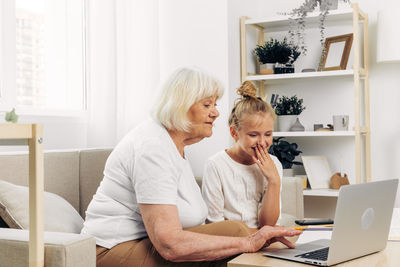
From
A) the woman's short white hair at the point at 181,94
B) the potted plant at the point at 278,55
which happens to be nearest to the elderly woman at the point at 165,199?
the woman's short white hair at the point at 181,94

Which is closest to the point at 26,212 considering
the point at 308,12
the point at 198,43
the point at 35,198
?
the point at 35,198

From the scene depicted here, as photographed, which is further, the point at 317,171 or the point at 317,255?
the point at 317,171

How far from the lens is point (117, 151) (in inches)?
63.4

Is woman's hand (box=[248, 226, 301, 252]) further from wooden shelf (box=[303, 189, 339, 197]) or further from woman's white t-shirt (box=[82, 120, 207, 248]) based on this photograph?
wooden shelf (box=[303, 189, 339, 197])

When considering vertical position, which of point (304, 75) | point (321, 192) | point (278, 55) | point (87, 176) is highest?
point (278, 55)

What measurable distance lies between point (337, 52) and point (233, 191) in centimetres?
199

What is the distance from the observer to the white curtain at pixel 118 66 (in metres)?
2.99

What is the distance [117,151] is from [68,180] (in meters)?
0.70

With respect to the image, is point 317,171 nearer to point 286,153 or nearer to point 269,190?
point 286,153

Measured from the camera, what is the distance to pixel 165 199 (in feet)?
4.77

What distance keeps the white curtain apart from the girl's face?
1.32m

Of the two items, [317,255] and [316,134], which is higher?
[316,134]

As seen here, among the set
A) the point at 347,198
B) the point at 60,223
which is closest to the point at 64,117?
the point at 60,223

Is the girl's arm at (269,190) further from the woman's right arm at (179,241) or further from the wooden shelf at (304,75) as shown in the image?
the wooden shelf at (304,75)
